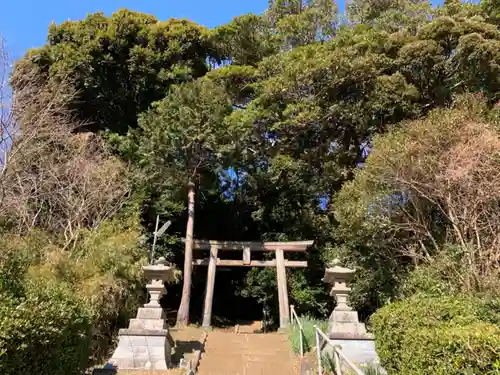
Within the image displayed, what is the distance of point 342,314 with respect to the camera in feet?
27.6

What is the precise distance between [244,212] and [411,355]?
497 inches

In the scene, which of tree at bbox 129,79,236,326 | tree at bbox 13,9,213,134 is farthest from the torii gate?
tree at bbox 13,9,213,134

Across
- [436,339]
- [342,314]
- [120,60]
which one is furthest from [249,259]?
[436,339]

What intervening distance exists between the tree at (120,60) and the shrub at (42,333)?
43.1ft

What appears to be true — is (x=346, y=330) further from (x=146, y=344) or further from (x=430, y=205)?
(x=430, y=205)

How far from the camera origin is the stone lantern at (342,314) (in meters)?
8.26

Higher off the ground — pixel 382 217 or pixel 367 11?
pixel 367 11

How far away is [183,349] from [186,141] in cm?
623

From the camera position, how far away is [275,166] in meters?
15.9

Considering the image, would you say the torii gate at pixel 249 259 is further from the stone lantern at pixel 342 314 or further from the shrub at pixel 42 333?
the shrub at pixel 42 333

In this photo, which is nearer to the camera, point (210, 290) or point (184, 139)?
point (184, 139)

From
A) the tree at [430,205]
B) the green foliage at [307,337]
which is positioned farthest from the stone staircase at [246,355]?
the tree at [430,205]

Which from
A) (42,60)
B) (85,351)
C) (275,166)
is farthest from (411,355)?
(42,60)

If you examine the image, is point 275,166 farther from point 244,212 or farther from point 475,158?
point 475,158
